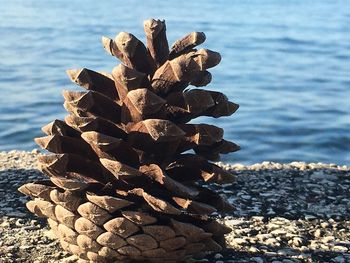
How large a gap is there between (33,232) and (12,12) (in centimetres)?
864

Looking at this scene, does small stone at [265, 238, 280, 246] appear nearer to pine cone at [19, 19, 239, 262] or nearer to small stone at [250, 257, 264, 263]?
small stone at [250, 257, 264, 263]

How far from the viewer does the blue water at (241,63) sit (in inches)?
149

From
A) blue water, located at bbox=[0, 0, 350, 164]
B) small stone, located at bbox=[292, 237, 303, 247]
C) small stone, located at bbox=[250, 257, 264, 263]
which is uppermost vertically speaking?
blue water, located at bbox=[0, 0, 350, 164]

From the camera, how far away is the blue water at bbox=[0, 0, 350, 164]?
12.5ft

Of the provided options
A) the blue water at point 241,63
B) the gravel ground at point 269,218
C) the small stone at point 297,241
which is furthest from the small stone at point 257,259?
the blue water at point 241,63

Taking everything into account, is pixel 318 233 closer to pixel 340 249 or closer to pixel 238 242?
pixel 340 249

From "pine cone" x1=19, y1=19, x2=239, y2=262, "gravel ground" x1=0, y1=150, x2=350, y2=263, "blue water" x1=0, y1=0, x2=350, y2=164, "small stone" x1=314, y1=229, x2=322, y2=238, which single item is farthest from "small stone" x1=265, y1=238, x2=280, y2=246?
"blue water" x1=0, y1=0, x2=350, y2=164

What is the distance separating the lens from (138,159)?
1366 millimetres

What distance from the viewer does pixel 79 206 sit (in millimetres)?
1306

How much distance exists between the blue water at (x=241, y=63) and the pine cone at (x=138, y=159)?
2.04 metres

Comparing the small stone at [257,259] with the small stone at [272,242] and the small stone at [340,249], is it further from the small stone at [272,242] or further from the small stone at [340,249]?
the small stone at [340,249]

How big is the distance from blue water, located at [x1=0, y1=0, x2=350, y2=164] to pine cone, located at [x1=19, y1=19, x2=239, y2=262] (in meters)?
2.04

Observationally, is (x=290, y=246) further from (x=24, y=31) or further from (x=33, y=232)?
(x=24, y=31)

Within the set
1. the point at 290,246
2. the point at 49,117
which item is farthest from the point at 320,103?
the point at 290,246
